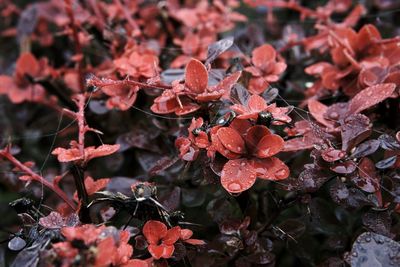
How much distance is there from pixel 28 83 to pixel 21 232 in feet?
1.76

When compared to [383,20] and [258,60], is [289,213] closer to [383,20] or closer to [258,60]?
[258,60]

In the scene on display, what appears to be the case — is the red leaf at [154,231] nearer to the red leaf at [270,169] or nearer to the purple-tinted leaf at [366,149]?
the red leaf at [270,169]

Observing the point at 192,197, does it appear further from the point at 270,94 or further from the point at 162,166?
the point at 270,94

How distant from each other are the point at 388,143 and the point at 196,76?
0.30m

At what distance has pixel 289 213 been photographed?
102 centimetres

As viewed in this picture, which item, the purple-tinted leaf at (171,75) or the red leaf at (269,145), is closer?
the red leaf at (269,145)

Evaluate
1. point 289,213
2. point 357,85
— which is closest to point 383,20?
point 357,85

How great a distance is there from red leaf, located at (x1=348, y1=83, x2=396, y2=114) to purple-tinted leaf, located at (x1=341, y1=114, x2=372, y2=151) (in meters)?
0.05

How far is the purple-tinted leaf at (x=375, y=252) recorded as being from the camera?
0.66m

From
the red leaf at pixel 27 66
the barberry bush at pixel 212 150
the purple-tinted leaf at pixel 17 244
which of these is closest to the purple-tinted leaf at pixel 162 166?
the barberry bush at pixel 212 150

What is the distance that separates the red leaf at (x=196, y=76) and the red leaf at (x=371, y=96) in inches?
9.6

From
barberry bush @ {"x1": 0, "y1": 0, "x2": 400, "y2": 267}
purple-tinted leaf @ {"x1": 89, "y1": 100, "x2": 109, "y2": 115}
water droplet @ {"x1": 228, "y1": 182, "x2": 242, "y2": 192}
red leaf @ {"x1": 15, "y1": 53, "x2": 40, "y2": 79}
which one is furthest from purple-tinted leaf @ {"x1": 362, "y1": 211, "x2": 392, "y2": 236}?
red leaf @ {"x1": 15, "y1": 53, "x2": 40, "y2": 79}

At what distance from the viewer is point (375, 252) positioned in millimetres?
669

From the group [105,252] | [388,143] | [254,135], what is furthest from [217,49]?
[105,252]
